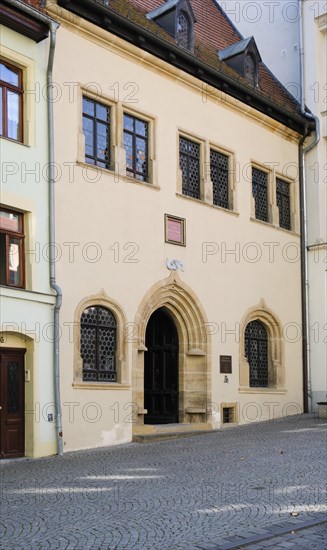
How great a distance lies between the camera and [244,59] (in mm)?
21141

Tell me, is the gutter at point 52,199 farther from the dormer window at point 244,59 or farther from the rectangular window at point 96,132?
the dormer window at point 244,59

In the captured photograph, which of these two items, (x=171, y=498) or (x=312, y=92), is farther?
(x=312, y=92)

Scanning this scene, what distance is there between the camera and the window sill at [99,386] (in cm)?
1491

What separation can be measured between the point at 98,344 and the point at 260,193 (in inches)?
295

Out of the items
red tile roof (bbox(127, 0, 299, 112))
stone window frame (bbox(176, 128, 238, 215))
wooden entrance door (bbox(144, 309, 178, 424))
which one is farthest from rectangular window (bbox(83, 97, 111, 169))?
red tile roof (bbox(127, 0, 299, 112))

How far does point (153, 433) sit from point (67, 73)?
7.52 meters

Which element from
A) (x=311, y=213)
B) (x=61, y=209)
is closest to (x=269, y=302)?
(x=311, y=213)

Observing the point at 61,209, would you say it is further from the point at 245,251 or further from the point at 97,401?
the point at 245,251

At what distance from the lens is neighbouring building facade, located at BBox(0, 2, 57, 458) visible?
13.8 m

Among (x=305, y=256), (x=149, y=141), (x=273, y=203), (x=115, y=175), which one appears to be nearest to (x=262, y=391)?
(x=305, y=256)

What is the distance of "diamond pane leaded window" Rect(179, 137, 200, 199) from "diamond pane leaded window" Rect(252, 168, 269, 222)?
243 cm

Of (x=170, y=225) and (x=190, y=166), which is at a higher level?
(x=190, y=166)

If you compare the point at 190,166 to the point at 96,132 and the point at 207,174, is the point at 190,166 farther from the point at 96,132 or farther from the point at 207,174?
the point at 96,132

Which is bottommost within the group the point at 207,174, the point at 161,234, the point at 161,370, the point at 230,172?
the point at 161,370
